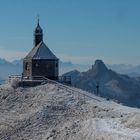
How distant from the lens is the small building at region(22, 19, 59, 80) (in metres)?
78.2

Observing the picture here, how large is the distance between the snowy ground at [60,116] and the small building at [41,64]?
745 cm

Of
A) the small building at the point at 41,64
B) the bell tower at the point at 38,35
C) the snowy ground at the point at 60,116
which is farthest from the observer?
the bell tower at the point at 38,35

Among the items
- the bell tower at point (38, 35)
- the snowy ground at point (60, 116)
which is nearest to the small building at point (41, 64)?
the bell tower at point (38, 35)

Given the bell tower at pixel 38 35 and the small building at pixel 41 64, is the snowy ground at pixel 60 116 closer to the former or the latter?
the small building at pixel 41 64

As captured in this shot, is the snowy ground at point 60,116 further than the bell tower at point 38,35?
No

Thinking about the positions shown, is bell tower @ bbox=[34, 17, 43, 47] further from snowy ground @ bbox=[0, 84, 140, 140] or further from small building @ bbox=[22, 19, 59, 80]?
snowy ground @ bbox=[0, 84, 140, 140]

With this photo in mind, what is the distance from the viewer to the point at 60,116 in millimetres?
60688

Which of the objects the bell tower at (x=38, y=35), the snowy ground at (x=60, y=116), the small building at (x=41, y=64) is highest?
the bell tower at (x=38, y=35)

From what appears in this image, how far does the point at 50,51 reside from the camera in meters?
79.6

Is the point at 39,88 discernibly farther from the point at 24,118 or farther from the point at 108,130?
the point at 108,130

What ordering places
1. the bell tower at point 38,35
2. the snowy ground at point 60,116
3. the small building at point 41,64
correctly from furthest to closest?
1. the bell tower at point 38,35
2. the small building at point 41,64
3. the snowy ground at point 60,116

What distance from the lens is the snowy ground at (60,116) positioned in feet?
167

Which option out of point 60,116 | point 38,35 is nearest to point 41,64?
point 38,35

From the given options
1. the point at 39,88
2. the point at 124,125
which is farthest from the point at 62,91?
the point at 124,125
